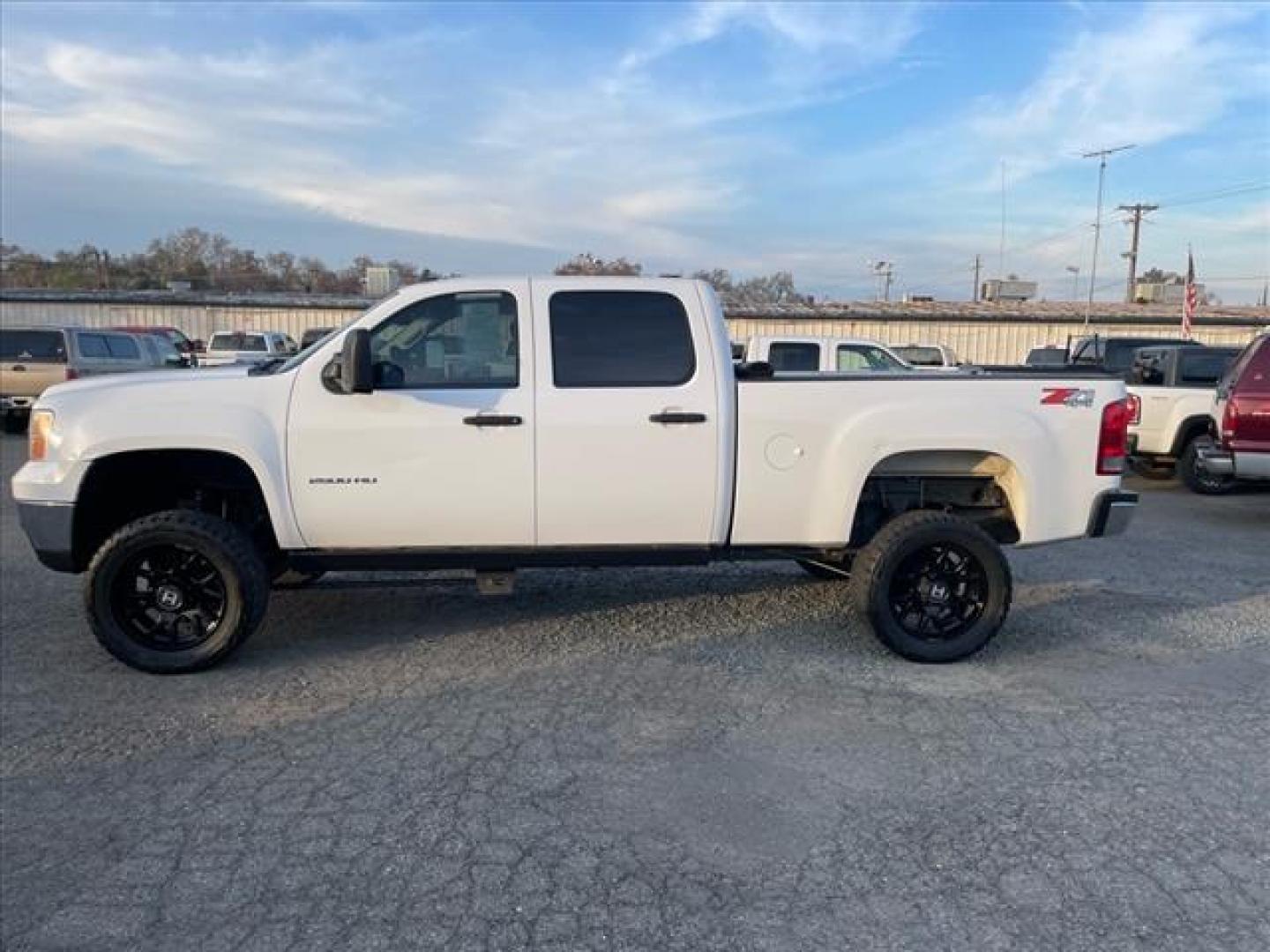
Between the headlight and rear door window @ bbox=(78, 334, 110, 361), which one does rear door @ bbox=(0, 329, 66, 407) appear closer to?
rear door window @ bbox=(78, 334, 110, 361)

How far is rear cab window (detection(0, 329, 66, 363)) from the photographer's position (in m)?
16.4

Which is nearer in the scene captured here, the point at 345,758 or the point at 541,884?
the point at 541,884

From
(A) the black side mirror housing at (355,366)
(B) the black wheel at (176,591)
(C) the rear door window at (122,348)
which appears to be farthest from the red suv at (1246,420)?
(C) the rear door window at (122,348)

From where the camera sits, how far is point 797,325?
35.2 m

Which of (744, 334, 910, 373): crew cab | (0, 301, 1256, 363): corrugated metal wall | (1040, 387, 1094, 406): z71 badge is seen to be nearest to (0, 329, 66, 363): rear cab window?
(744, 334, 910, 373): crew cab

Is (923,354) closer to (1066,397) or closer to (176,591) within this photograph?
(1066,397)

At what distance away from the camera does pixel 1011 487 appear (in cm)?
525

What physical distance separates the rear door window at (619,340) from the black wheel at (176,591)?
1.94 meters

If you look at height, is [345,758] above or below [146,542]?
below

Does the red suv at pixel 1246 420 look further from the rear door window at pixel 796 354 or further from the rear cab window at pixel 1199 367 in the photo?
the rear door window at pixel 796 354

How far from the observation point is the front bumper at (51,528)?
4.77 metres

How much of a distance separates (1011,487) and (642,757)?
108 inches

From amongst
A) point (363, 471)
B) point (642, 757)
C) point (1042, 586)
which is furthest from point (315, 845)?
point (1042, 586)

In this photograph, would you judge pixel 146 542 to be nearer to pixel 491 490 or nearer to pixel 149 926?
pixel 491 490
